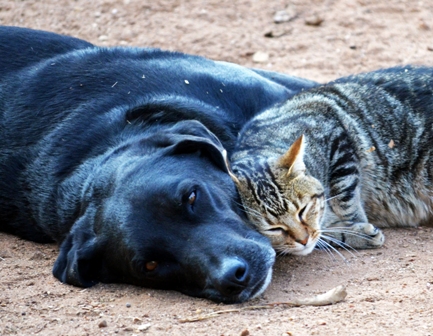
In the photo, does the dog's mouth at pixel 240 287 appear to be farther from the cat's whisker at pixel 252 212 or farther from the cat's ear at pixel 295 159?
the cat's ear at pixel 295 159

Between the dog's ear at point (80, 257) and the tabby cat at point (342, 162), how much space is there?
1.02 metres

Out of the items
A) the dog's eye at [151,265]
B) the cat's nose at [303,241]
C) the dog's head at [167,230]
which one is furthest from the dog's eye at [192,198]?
the cat's nose at [303,241]

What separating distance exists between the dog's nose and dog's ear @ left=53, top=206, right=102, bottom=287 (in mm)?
804

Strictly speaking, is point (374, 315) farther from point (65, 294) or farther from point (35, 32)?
point (35, 32)

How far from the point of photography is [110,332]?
3.90 meters

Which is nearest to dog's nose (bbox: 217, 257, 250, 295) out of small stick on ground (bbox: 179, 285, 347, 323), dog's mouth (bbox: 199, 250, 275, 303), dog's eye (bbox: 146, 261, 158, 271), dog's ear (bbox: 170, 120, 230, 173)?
dog's mouth (bbox: 199, 250, 275, 303)

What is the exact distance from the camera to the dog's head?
13.4 feet

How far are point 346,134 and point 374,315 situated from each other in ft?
6.58

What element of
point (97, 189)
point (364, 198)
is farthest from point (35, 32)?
point (364, 198)

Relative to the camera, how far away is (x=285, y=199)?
15.8 ft

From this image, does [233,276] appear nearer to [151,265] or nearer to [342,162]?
[151,265]

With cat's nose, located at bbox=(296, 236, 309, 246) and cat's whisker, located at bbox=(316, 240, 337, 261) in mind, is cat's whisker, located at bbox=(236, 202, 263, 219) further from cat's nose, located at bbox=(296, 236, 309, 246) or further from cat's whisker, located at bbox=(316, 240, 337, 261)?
cat's whisker, located at bbox=(316, 240, 337, 261)

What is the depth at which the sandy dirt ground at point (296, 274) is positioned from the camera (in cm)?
387

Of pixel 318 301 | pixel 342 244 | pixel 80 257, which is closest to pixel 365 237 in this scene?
pixel 342 244
